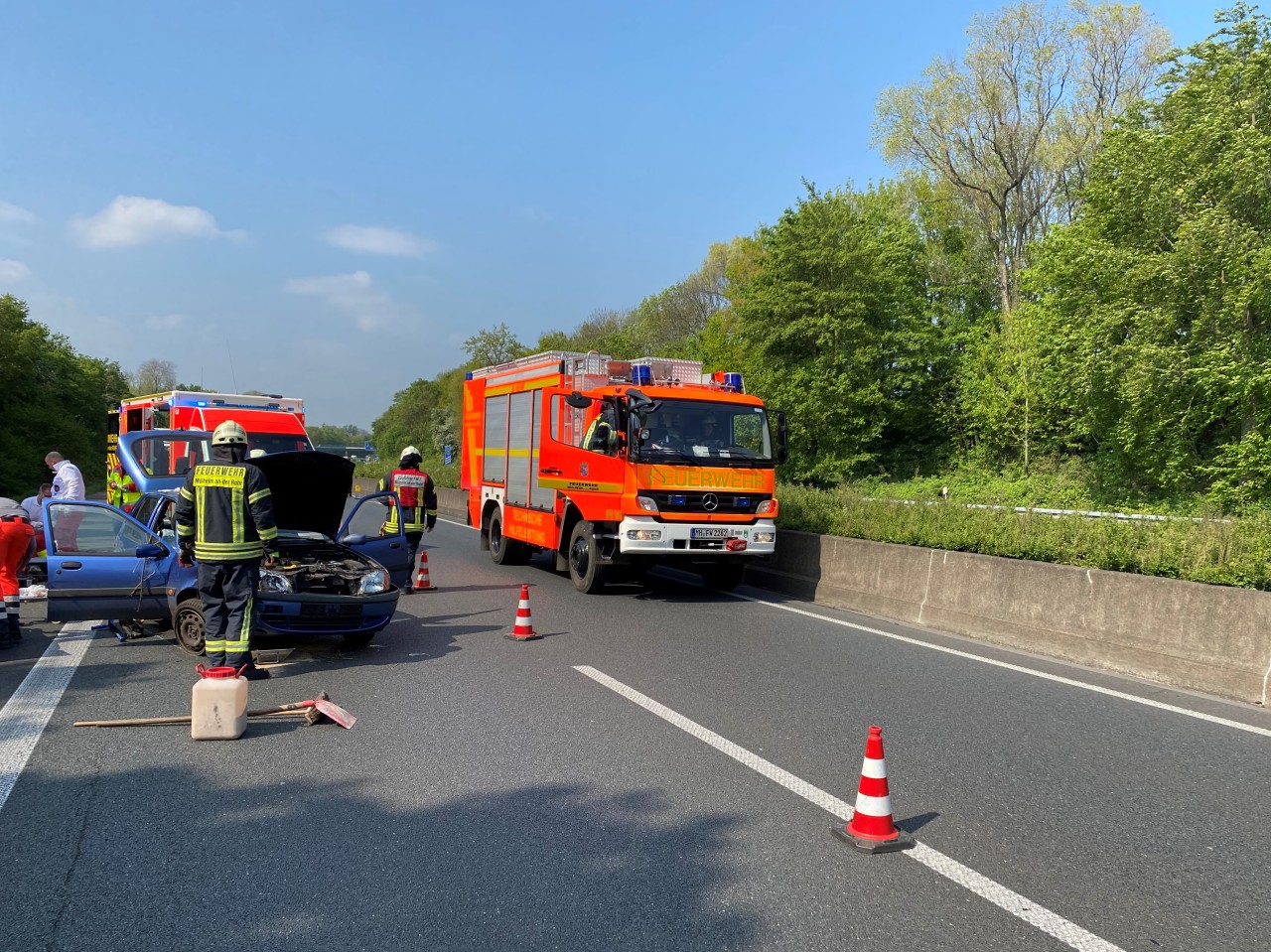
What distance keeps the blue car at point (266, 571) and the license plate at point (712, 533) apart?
393 centimetres

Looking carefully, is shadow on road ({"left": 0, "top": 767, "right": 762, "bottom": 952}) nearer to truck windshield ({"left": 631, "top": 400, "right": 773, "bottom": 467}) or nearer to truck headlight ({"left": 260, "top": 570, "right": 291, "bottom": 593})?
truck headlight ({"left": 260, "top": 570, "right": 291, "bottom": 593})

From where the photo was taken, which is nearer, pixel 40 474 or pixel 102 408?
pixel 40 474

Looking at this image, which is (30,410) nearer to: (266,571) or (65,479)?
(65,479)

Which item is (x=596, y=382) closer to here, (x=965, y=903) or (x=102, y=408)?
(x=965, y=903)

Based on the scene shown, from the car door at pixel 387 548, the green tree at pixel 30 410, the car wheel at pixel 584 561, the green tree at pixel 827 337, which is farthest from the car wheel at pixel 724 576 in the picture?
the green tree at pixel 30 410

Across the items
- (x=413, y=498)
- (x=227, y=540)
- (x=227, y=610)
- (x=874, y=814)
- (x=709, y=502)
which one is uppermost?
(x=709, y=502)

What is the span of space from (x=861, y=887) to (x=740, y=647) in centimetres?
483

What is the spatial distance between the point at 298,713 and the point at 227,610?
1.38 metres

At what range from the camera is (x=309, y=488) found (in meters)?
8.69

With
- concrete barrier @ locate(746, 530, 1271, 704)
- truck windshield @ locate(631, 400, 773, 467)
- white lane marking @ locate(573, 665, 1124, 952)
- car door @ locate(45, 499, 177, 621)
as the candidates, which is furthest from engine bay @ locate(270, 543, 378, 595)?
concrete barrier @ locate(746, 530, 1271, 704)

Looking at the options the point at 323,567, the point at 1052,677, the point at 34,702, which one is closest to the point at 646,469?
the point at 323,567

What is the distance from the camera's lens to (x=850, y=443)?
34062 millimetres

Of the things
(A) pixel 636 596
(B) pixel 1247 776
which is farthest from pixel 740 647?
(B) pixel 1247 776

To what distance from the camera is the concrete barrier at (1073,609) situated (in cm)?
699
